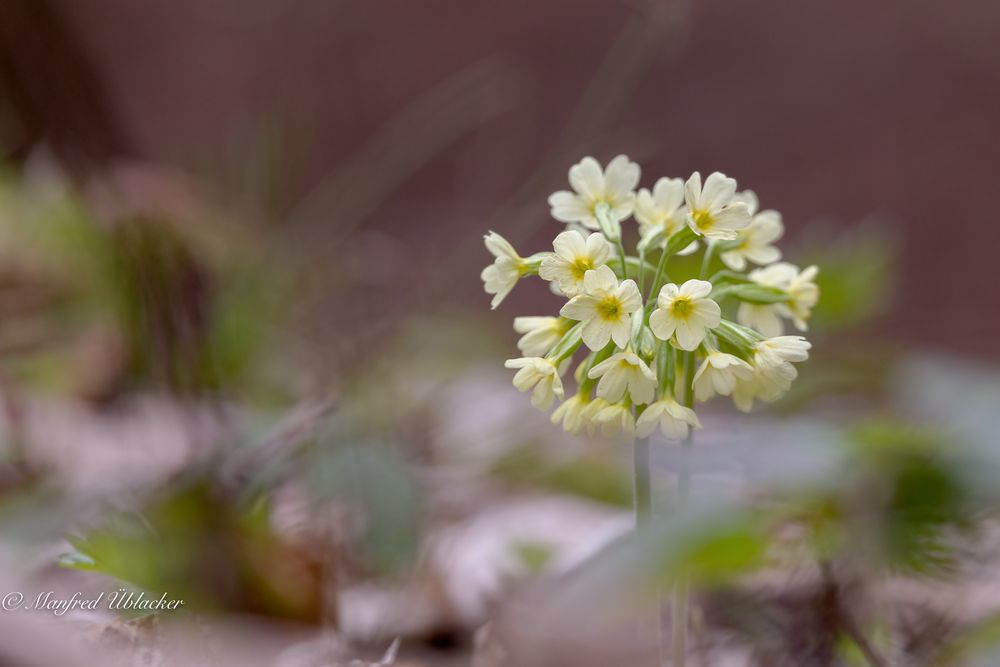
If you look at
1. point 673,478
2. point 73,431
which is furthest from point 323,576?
point 73,431

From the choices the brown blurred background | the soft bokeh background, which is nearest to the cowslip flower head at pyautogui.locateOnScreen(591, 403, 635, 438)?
the soft bokeh background

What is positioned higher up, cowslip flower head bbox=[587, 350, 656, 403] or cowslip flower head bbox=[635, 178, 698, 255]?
cowslip flower head bbox=[635, 178, 698, 255]

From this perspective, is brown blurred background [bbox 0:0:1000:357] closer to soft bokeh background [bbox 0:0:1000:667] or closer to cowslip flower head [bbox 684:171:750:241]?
soft bokeh background [bbox 0:0:1000:667]

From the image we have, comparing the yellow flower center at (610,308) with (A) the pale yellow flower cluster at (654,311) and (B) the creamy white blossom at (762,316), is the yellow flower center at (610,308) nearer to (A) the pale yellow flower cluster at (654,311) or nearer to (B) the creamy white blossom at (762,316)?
(A) the pale yellow flower cluster at (654,311)

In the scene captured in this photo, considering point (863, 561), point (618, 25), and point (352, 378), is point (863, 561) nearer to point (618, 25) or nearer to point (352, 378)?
point (352, 378)

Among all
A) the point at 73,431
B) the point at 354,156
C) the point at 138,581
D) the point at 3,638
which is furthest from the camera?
the point at 354,156

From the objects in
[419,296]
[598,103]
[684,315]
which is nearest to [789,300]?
Result: [684,315]
